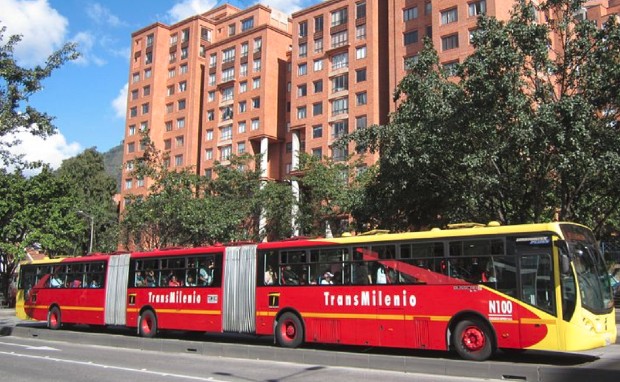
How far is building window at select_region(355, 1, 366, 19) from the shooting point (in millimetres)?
55000

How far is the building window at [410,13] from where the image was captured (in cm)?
5191

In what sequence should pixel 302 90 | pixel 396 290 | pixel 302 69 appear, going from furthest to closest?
1. pixel 302 69
2. pixel 302 90
3. pixel 396 290

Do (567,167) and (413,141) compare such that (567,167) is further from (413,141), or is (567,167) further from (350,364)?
(350,364)

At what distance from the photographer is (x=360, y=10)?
5528 centimetres

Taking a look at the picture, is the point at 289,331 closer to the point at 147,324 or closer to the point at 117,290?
the point at 147,324

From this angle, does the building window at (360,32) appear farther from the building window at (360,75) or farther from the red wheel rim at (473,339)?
the red wheel rim at (473,339)

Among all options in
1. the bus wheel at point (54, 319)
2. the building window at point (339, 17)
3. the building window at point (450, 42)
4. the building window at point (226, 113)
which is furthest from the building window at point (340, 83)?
the bus wheel at point (54, 319)

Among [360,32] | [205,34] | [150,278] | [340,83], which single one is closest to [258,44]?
[205,34]

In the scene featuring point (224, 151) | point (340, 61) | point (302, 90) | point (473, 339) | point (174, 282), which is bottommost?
point (473, 339)

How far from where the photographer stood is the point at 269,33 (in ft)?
207

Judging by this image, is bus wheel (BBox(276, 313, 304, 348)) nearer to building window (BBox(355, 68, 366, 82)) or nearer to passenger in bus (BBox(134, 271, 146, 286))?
passenger in bus (BBox(134, 271, 146, 286))

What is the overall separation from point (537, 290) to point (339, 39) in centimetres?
4807

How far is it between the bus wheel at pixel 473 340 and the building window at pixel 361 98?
4194cm

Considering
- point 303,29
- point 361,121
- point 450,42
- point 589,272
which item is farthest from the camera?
point 303,29
